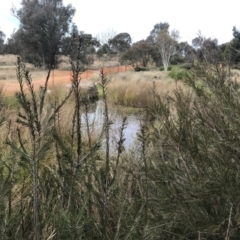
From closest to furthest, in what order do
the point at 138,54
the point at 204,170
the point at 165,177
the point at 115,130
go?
the point at 204,170
the point at 165,177
the point at 115,130
the point at 138,54

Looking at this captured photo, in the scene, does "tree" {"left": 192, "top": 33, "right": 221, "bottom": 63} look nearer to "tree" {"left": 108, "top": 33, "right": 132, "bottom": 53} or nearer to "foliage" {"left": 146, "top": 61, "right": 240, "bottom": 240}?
"foliage" {"left": 146, "top": 61, "right": 240, "bottom": 240}

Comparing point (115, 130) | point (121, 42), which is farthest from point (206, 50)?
point (121, 42)

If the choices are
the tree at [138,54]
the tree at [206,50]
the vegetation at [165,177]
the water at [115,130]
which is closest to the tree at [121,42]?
the tree at [138,54]

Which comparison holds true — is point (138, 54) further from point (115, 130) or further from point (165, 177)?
point (165, 177)

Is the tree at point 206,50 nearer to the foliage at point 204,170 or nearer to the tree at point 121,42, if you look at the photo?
the foliage at point 204,170

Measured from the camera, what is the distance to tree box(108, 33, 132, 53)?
2004 inches

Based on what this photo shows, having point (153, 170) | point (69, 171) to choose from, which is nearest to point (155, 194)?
point (153, 170)

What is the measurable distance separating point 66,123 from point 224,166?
587 cm

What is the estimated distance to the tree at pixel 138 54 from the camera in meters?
48.4

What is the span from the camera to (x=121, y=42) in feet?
175

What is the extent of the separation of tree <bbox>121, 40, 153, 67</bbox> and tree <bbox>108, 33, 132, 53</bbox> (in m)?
1.97

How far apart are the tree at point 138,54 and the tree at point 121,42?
6.45 feet

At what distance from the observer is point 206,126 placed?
6.81ft

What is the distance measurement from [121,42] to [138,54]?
4365 millimetres
